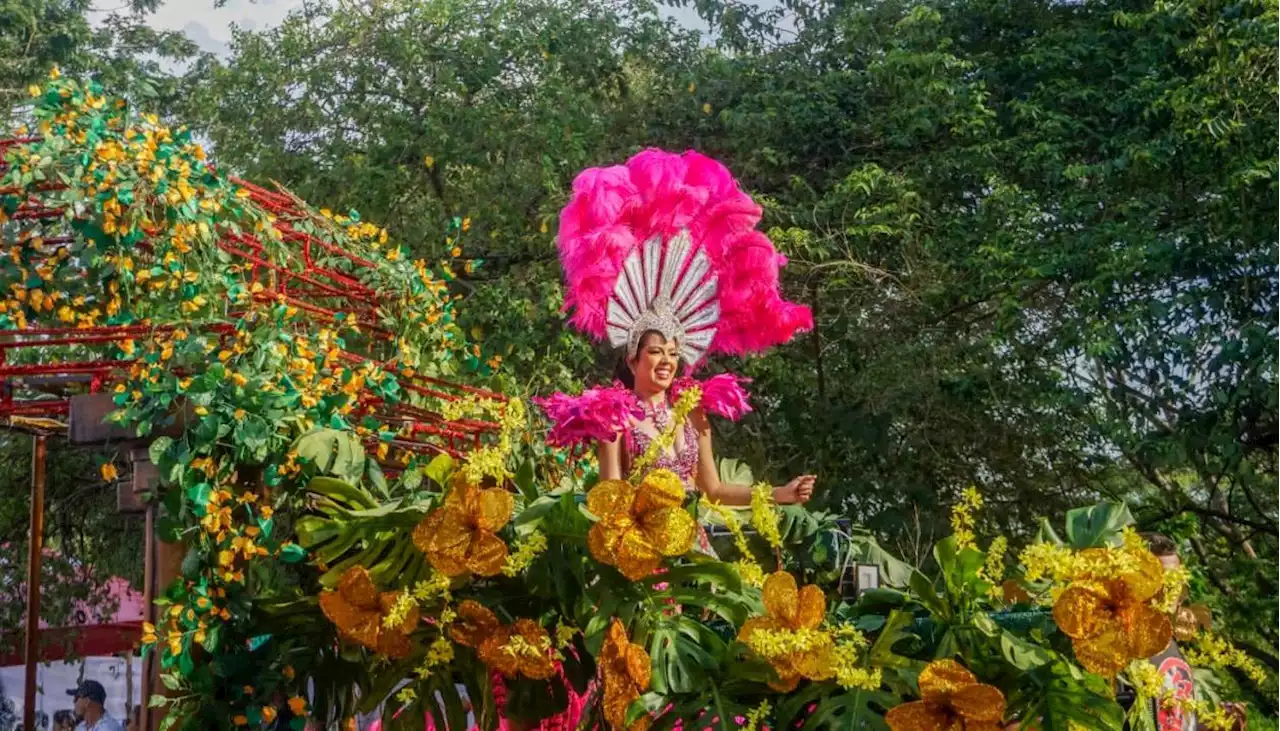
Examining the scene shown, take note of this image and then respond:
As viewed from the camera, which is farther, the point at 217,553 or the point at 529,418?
the point at 529,418

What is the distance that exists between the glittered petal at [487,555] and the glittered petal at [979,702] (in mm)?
898

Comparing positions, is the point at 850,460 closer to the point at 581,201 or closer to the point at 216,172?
the point at 581,201

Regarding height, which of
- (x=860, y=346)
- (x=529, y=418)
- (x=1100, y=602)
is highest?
(x=860, y=346)

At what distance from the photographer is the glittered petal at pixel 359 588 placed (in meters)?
3.06

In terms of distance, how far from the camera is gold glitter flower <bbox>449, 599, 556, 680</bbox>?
302cm

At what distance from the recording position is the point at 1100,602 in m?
2.67

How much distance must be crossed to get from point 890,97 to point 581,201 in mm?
4505

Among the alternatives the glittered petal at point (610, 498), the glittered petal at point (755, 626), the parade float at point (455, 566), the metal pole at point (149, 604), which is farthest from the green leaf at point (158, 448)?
the glittered petal at point (755, 626)

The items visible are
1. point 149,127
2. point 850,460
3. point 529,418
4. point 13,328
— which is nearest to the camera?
point 149,127

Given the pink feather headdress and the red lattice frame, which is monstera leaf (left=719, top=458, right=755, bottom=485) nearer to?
the pink feather headdress

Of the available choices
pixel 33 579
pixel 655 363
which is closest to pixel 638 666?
pixel 655 363

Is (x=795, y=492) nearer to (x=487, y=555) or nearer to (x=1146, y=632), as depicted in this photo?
(x=487, y=555)

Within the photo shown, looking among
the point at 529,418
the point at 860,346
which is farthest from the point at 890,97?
the point at 529,418

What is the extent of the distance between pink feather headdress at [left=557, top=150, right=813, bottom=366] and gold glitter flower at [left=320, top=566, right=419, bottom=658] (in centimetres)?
140
